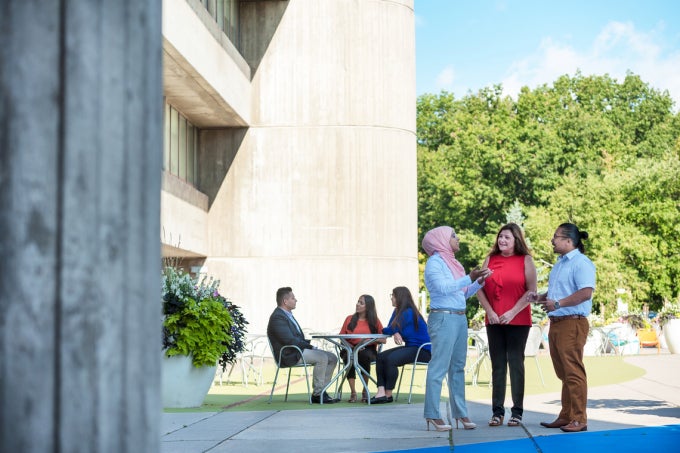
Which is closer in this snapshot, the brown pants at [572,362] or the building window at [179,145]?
the brown pants at [572,362]

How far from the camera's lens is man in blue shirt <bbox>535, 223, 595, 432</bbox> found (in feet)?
27.5

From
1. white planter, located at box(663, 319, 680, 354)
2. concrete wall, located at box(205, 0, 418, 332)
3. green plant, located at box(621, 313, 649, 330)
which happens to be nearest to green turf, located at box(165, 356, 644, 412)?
white planter, located at box(663, 319, 680, 354)

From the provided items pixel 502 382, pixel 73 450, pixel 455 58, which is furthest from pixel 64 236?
pixel 455 58

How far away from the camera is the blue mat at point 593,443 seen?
7.06 metres

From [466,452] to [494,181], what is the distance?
44.9 meters

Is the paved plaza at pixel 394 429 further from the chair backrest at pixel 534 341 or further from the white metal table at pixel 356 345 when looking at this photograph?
the chair backrest at pixel 534 341

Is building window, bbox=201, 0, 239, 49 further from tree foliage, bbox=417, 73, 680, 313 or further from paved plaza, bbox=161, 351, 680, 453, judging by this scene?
tree foliage, bbox=417, 73, 680, 313

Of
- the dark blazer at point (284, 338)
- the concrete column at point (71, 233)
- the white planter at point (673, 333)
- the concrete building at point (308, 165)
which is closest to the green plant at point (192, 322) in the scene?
the dark blazer at point (284, 338)

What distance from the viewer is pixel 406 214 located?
1084 inches

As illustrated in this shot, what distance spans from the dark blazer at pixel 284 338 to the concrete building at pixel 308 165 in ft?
46.6

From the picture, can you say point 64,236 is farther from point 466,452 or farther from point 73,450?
point 466,452

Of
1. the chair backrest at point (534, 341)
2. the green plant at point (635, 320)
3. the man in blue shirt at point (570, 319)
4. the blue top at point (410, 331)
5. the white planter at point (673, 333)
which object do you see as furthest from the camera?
the green plant at point (635, 320)

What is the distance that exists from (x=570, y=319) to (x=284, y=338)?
4626mm

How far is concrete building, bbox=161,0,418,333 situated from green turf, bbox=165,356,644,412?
5406 mm
